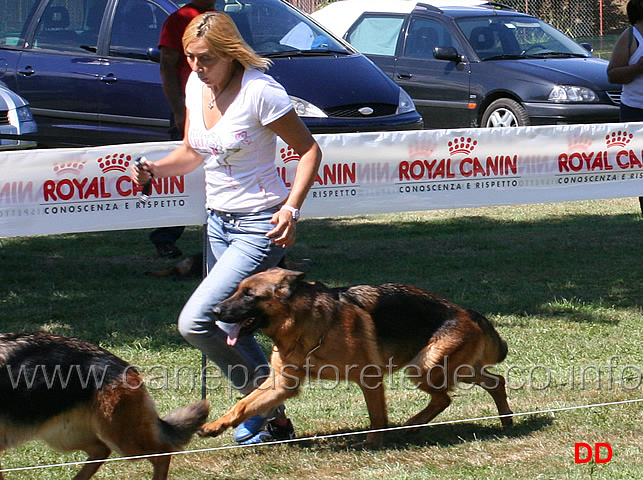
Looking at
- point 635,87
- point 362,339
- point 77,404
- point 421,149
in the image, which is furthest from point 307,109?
point 77,404

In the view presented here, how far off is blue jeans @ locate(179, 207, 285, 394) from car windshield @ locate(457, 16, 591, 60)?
9.06 meters

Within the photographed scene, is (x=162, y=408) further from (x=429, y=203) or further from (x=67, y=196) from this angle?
(x=429, y=203)

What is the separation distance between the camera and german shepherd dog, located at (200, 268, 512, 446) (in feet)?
13.0

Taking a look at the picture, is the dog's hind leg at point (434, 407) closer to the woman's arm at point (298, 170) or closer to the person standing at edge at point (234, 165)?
the person standing at edge at point (234, 165)

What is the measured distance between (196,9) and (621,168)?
12.6ft

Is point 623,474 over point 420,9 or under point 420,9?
under

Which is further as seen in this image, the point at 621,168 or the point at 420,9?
the point at 420,9

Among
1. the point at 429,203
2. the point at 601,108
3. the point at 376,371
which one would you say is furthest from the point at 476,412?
the point at 601,108

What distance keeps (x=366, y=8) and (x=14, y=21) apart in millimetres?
5660

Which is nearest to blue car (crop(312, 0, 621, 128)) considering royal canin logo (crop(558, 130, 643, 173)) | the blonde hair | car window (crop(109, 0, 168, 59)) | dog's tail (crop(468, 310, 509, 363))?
royal canin logo (crop(558, 130, 643, 173))

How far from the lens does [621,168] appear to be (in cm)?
810

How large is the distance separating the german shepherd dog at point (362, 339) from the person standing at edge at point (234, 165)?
0.45 feet

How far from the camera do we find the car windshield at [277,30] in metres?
9.10

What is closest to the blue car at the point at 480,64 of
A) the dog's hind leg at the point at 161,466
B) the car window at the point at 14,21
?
the car window at the point at 14,21
